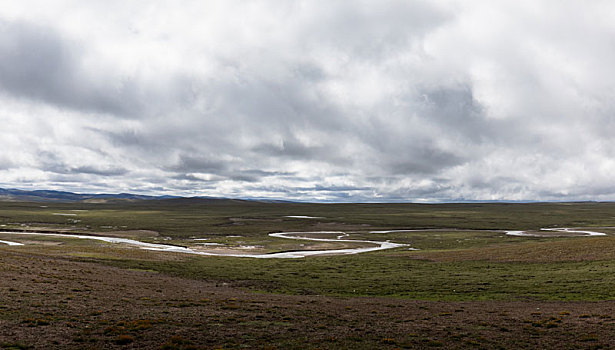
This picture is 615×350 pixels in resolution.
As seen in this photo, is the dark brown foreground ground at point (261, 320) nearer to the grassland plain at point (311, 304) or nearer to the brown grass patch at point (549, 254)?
the grassland plain at point (311, 304)

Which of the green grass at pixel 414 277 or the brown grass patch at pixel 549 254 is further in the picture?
the brown grass patch at pixel 549 254

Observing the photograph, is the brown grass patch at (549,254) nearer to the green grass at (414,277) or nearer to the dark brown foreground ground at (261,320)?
the green grass at (414,277)

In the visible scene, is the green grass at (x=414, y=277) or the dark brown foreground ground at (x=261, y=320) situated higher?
the dark brown foreground ground at (x=261, y=320)

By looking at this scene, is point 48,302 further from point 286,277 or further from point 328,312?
point 286,277

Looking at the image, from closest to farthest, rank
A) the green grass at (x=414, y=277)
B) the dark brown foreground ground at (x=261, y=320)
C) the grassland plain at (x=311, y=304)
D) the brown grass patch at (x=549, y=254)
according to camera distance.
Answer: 1. the dark brown foreground ground at (x=261, y=320)
2. the grassland plain at (x=311, y=304)
3. the green grass at (x=414, y=277)
4. the brown grass patch at (x=549, y=254)

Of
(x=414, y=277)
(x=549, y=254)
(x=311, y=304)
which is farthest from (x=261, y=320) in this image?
(x=549, y=254)

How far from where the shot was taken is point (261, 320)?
2491 centimetres

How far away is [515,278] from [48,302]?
45898 millimetres

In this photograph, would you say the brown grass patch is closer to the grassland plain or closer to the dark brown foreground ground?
the grassland plain

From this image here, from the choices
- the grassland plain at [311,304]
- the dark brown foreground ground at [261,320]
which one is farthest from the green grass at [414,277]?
the dark brown foreground ground at [261,320]

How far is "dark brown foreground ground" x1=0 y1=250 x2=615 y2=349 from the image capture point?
20.0 m

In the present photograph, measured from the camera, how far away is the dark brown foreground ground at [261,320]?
2000 cm

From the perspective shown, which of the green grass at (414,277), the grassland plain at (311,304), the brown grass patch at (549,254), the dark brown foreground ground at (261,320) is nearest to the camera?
the dark brown foreground ground at (261,320)

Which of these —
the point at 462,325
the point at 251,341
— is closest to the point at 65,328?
the point at 251,341
